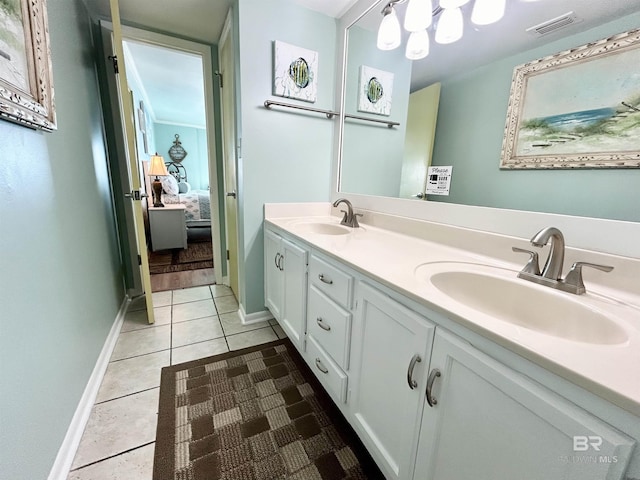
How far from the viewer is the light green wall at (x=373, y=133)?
159 centimetres

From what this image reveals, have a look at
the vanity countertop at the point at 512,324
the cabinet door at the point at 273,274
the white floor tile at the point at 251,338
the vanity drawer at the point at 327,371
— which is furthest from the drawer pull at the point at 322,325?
the white floor tile at the point at 251,338

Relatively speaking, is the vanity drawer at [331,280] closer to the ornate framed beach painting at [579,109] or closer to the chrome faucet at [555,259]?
the chrome faucet at [555,259]

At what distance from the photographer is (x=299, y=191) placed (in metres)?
1.97

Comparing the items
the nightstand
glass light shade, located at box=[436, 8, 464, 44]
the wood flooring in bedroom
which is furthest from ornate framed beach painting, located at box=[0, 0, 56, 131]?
the nightstand

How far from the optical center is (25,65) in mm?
806

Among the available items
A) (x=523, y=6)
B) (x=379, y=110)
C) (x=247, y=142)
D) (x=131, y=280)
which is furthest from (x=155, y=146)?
(x=523, y=6)

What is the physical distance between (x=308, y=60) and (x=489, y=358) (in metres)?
1.98

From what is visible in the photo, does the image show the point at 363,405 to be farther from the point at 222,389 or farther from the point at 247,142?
the point at 247,142

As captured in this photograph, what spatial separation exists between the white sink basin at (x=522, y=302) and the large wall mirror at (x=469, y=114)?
1.05 ft

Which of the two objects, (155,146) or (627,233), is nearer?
(627,233)

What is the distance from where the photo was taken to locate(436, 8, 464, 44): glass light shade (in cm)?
121

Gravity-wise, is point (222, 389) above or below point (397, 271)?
below

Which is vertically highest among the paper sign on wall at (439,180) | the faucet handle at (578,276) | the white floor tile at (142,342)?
the paper sign on wall at (439,180)

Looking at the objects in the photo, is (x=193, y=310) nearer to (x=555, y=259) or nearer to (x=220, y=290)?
(x=220, y=290)
